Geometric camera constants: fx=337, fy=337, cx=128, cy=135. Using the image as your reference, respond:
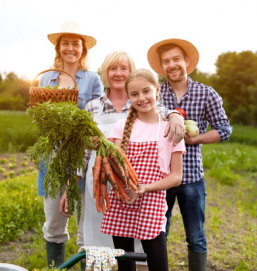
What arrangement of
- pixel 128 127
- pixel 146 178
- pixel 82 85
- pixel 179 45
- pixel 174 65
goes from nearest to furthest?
pixel 146 178 < pixel 128 127 < pixel 174 65 < pixel 179 45 < pixel 82 85

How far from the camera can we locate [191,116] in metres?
2.68

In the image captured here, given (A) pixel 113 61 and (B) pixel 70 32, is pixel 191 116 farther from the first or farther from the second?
(B) pixel 70 32

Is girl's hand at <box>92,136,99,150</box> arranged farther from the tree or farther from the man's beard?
the tree

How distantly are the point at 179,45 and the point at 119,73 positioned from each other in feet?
2.08

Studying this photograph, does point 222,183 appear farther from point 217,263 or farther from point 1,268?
point 1,268

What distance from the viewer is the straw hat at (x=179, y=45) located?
273 centimetres

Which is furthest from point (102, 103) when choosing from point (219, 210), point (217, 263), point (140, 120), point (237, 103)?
point (237, 103)

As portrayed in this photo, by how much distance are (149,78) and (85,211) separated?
3.98 feet

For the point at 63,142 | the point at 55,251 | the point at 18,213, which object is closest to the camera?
the point at 63,142

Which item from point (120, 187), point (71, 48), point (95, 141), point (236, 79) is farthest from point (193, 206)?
point (236, 79)

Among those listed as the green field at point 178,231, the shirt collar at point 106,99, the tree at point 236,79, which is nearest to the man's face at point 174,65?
the shirt collar at point 106,99

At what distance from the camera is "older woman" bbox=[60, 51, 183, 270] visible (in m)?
2.48

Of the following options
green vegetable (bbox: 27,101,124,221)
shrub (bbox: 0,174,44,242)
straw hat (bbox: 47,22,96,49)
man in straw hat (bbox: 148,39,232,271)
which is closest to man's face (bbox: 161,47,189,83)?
man in straw hat (bbox: 148,39,232,271)

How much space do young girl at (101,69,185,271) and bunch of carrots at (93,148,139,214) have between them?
93mm
